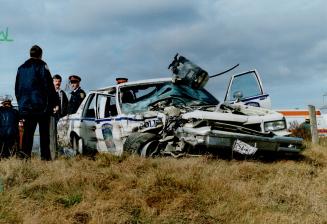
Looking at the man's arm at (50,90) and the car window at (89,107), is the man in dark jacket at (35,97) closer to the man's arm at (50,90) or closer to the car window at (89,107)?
the man's arm at (50,90)

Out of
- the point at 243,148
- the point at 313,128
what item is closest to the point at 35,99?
the point at 243,148

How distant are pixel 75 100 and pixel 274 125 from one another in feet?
14.4

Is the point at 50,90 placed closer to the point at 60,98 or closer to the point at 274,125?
the point at 60,98

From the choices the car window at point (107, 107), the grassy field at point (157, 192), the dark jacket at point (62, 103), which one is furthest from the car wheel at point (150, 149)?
the dark jacket at point (62, 103)

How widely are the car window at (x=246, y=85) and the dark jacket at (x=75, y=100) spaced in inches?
124

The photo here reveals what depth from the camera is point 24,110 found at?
23.3 ft

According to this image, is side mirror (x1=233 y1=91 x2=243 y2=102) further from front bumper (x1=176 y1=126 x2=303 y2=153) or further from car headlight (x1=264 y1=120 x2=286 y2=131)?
front bumper (x1=176 y1=126 x2=303 y2=153)

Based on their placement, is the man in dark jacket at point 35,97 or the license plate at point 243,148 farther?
the license plate at point 243,148

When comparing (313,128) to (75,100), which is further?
(313,128)

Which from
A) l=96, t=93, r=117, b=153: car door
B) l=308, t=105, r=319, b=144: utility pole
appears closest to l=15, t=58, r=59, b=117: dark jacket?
l=96, t=93, r=117, b=153: car door

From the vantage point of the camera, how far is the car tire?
741 centimetres

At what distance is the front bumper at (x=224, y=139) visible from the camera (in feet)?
23.4

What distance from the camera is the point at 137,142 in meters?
7.45

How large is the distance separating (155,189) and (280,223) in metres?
1.39
